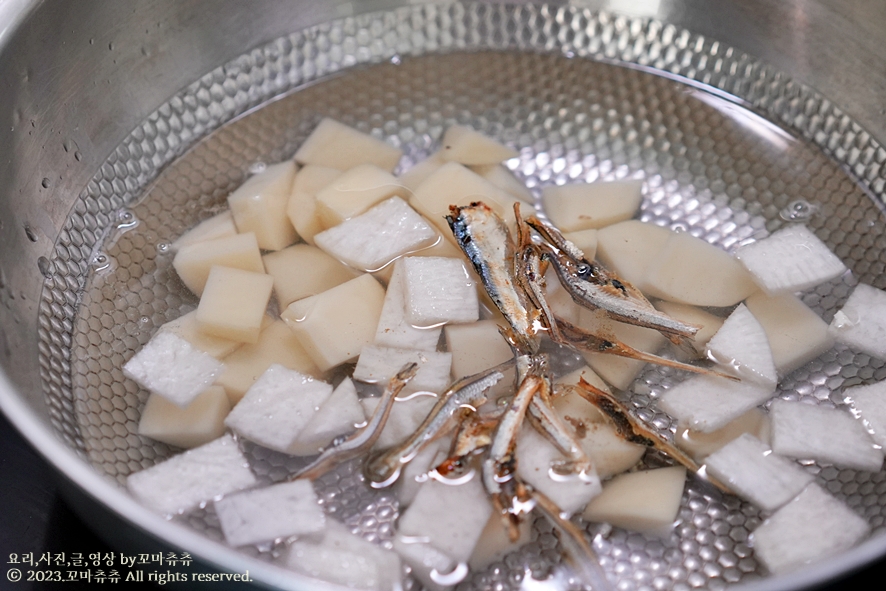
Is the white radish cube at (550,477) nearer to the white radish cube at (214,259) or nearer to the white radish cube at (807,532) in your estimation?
the white radish cube at (807,532)

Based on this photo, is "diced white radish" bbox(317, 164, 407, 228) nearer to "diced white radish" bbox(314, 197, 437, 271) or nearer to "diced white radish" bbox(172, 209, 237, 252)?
"diced white radish" bbox(314, 197, 437, 271)

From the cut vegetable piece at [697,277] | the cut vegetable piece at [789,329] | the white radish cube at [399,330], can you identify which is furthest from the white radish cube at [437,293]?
the cut vegetable piece at [789,329]

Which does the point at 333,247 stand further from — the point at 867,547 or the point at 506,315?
the point at 867,547

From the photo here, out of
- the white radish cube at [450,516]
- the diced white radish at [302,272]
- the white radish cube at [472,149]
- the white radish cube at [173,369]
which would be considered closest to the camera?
the white radish cube at [450,516]

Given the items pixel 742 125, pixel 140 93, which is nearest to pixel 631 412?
pixel 742 125

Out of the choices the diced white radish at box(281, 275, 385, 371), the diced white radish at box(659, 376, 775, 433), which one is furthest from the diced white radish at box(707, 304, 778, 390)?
the diced white radish at box(281, 275, 385, 371)

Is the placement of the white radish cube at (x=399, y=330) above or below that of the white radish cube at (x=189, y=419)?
above
